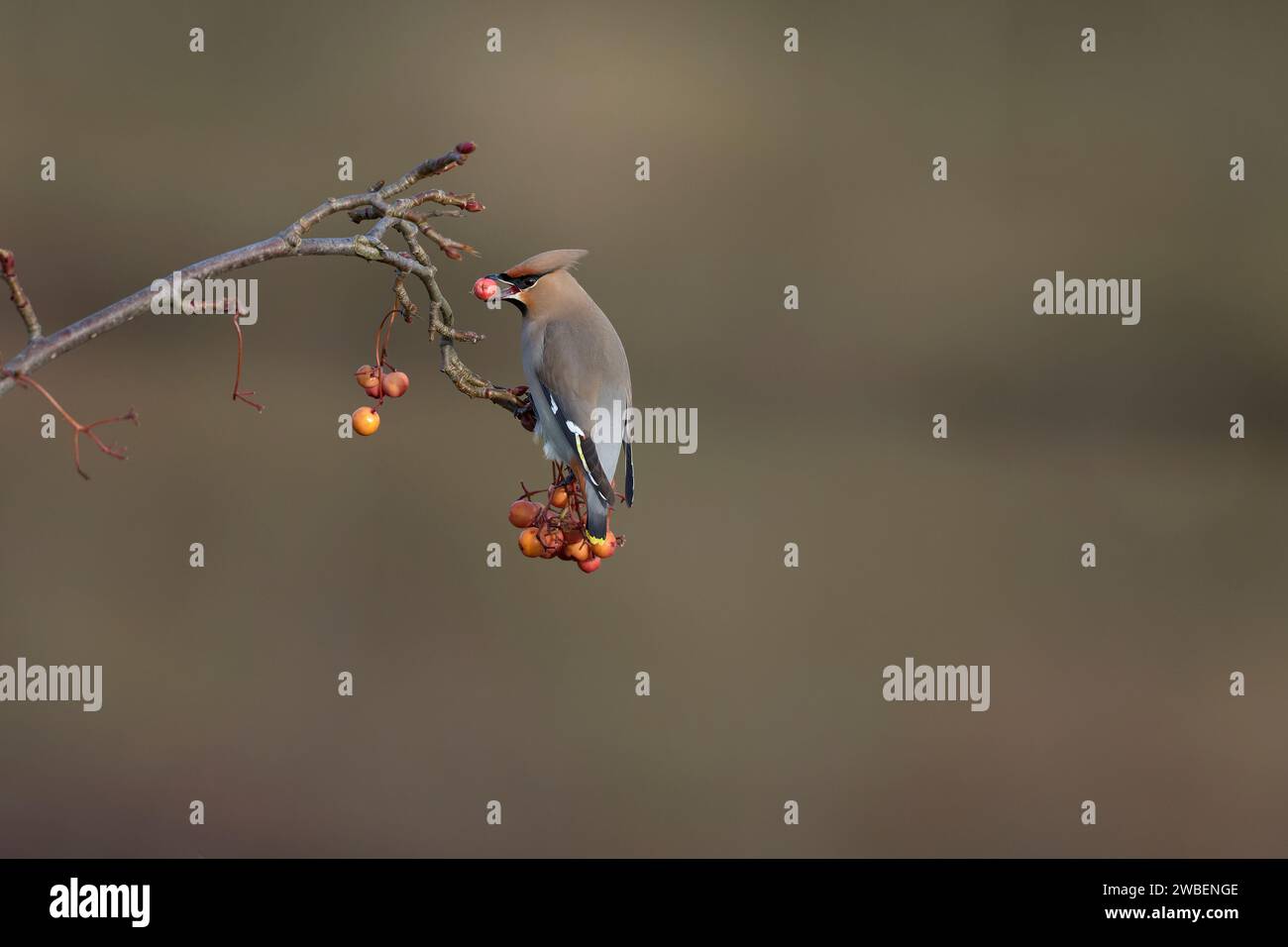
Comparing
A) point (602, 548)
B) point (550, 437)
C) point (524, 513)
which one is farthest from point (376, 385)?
point (550, 437)

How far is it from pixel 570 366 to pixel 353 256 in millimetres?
1205

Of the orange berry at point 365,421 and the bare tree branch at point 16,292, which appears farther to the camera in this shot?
the orange berry at point 365,421

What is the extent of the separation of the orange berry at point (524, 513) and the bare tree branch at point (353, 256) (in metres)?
0.33

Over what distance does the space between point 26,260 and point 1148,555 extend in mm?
6741

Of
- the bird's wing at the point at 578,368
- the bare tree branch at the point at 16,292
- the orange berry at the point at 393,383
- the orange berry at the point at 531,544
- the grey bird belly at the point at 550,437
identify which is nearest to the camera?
the bare tree branch at the point at 16,292

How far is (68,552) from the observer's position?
25.5 feet

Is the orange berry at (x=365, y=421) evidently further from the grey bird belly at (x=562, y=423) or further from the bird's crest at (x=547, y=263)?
the bird's crest at (x=547, y=263)

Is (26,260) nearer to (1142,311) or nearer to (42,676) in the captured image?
(42,676)

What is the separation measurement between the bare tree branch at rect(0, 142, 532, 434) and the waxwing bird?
0.71m

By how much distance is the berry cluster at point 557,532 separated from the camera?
7.47ft

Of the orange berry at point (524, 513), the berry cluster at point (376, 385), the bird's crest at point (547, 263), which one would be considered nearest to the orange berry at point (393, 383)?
the berry cluster at point (376, 385)

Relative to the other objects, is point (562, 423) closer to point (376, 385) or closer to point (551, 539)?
point (551, 539)

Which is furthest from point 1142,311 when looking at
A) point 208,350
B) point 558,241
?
point 208,350

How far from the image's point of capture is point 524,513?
2.32m
